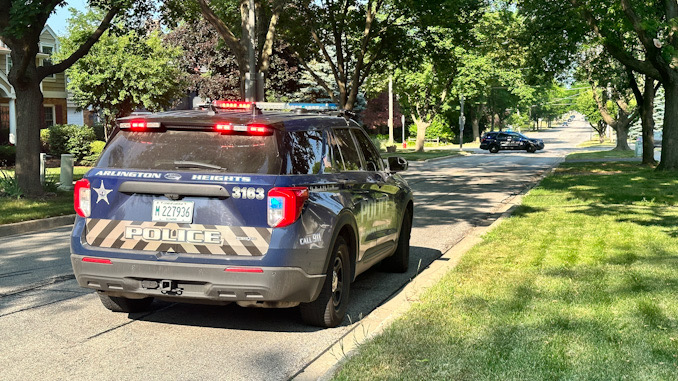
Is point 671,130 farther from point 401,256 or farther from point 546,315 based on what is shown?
point 546,315

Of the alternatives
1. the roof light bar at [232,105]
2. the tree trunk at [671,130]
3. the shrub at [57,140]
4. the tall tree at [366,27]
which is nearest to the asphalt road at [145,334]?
the roof light bar at [232,105]

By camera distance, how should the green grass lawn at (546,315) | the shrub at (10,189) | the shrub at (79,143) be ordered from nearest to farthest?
1. the green grass lawn at (546,315)
2. the shrub at (10,189)
3. the shrub at (79,143)

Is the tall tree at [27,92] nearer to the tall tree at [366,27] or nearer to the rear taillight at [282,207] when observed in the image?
the rear taillight at [282,207]

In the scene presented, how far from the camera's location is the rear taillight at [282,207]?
5805 mm

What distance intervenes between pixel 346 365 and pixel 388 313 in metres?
1.93

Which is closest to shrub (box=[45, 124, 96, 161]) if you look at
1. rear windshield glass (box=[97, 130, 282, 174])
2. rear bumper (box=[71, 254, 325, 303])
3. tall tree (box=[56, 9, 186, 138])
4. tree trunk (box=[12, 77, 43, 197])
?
tall tree (box=[56, 9, 186, 138])

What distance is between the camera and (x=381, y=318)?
6.94 metres

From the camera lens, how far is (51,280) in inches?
339

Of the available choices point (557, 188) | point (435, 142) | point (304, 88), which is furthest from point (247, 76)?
point (435, 142)

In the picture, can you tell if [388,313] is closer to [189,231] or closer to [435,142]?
[189,231]

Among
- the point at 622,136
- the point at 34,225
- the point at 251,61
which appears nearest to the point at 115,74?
the point at 251,61

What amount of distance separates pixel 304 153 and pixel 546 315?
239 cm

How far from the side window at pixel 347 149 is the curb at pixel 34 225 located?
806cm

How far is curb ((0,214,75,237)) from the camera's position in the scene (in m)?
13.4
